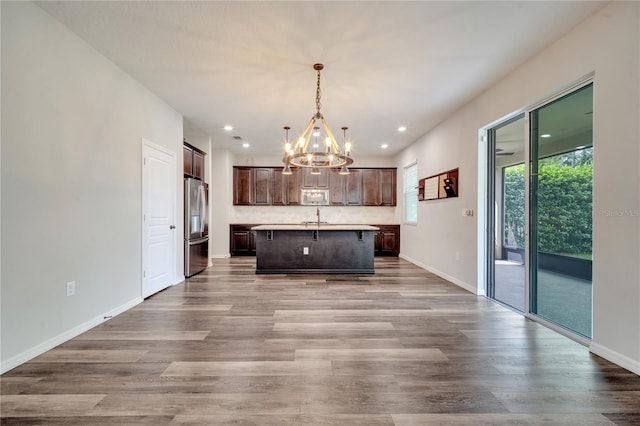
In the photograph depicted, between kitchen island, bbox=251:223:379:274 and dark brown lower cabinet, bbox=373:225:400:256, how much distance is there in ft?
8.03

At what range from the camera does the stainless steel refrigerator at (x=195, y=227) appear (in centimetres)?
510

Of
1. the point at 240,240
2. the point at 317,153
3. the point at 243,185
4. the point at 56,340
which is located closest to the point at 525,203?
the point at 317,153

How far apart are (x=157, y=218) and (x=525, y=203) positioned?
15.3 feet

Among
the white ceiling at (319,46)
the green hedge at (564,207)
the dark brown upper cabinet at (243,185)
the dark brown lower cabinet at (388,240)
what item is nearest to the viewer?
the white ceiling at (319,46)

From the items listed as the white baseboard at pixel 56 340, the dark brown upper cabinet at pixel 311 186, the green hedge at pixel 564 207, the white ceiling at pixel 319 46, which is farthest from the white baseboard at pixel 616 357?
the dark brown upper cabinet at pixel 311 186

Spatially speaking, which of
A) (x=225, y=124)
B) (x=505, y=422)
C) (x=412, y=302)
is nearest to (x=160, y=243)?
(x=225, y=124)

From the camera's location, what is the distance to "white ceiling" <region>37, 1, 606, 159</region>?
2.36 metres

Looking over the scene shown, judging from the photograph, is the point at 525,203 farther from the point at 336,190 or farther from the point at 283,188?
the point at 283,188

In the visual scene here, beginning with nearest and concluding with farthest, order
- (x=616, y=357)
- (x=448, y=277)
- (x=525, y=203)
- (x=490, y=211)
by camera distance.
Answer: (x=616, y=357), (x=525, y=203), (x=490, y=211), (x=448, y=277)

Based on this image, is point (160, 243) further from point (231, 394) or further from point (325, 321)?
point (231, 394)

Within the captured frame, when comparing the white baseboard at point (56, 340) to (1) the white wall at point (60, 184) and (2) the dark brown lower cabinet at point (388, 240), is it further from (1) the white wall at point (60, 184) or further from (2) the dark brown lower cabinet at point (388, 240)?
(2) the dark brown lower cabinet at point (388, 240)

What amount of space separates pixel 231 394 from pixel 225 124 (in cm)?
464

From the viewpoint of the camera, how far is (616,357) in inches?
88.0

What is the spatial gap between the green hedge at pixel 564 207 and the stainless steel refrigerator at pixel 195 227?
4968mm
